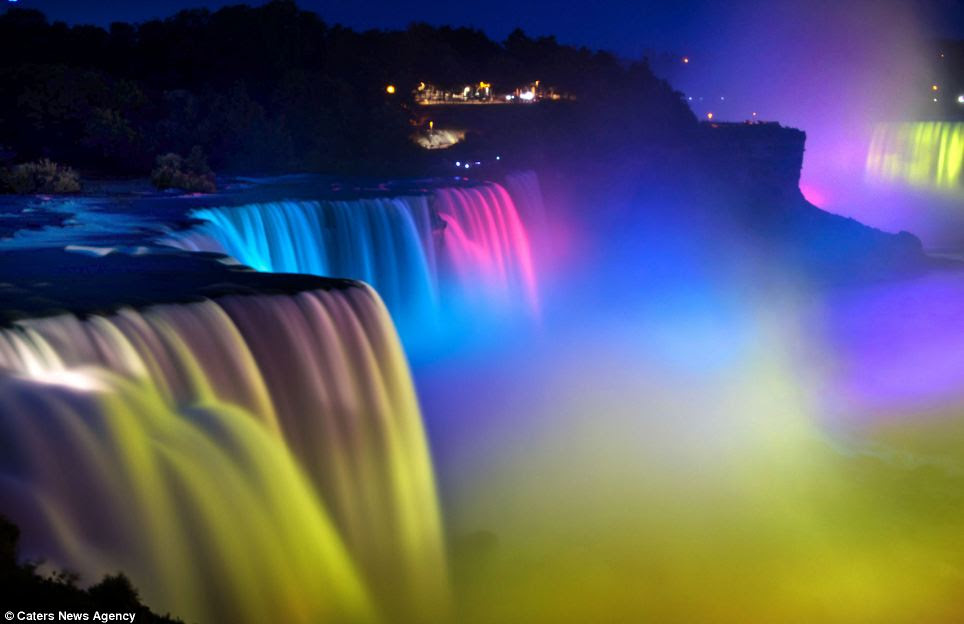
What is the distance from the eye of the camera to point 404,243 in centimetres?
1836

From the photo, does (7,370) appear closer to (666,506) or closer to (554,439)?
(666,506)

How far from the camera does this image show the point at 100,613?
4.73 m

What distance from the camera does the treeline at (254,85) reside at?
79.7 ft

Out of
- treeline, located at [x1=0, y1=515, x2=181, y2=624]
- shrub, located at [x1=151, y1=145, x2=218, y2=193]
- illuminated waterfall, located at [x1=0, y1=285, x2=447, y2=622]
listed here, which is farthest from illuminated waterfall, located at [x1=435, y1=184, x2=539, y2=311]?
treeline, located at [x1=0, y1=515, x2=181, y2=624]

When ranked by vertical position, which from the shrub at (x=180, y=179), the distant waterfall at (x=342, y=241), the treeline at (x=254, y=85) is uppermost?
the treeline at (x=254, y=85)

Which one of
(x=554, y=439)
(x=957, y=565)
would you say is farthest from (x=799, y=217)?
(x=957, y=565)

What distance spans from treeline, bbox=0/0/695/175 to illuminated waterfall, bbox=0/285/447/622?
15216 mm

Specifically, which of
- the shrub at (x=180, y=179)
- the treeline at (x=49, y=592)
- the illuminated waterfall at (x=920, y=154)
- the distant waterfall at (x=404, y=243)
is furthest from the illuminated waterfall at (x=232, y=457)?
the illuminated waterfall at (x=920, y=154)

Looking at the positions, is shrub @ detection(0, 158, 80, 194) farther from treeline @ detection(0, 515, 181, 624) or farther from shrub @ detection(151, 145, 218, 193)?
treeline @ detection(0, 515, 181, 624)

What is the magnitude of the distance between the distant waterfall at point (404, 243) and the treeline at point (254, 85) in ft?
21.2

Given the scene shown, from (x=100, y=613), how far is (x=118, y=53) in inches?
1462

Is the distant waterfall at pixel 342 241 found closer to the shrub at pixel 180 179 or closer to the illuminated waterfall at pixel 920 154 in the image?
the shrub at pixel 180 179

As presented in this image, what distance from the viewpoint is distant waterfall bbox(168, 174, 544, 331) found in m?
15.4

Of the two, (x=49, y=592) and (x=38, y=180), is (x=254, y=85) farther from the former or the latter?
(x=49, y=592)
